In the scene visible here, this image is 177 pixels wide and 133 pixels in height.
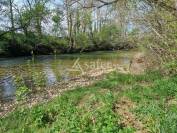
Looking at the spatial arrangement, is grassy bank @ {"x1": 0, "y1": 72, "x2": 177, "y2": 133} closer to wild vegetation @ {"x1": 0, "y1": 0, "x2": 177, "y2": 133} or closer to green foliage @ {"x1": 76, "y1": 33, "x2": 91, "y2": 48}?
wild vegetation @ {"x1": 0, "y1": 0, "x2": 177, "y2": 133}

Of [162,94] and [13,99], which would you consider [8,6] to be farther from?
[162,94]

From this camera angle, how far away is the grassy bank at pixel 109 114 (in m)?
A: 8.95

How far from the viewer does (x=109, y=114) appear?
9.80 metres

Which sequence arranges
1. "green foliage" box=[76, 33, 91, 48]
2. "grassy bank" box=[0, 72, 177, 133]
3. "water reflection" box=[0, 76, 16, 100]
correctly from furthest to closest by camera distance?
"green foliage" box=[76, 33, 91, 48] < "water reflection" box=[0, 76, 16, 100] < "grassy bank" box=[0, 72, 177, 133]

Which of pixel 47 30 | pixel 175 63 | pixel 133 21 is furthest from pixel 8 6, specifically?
pixel 175 63

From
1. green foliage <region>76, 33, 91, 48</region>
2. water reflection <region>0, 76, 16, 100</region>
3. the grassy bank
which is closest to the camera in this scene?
the grassy bank

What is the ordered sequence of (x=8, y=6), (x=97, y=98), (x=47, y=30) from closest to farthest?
1. (x=97, y=98)
2. (x=8, y=6)
3. (x=47, y=30)

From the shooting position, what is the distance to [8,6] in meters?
51.1

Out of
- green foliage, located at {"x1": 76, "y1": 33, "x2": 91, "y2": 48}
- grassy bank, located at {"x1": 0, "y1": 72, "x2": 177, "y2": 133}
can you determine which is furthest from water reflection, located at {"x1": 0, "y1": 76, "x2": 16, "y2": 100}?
green foliage, located at {"x1": 76, "y1": 33, "x2": 91, "y2": 48}

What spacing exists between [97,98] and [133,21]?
7.57 m

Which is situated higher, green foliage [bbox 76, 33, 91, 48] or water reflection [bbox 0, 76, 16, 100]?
green foliage [bbox 76, 33, 91, 48]

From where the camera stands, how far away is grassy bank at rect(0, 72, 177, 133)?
8.95 metres

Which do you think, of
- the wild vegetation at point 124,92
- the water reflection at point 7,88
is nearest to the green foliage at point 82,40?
the wild vegetation at point 124,92

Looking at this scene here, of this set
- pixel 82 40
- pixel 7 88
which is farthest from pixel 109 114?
pixel 82 40
